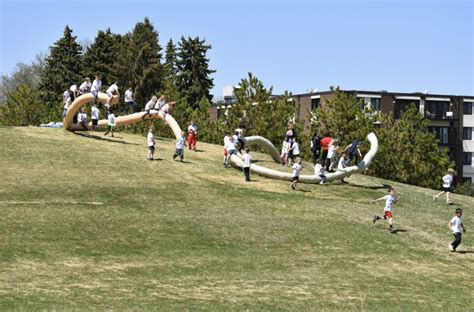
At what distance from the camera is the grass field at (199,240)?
20.4 metres

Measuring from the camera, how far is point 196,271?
74.5 feet

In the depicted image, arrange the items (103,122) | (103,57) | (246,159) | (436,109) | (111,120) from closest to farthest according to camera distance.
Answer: (246,159) < (111,120) < (103,122) < (103,57) < (436,109)

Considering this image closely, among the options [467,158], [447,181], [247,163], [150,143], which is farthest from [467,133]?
[150,143]

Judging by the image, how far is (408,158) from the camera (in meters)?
64.0

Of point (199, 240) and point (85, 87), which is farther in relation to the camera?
point (85, 87)

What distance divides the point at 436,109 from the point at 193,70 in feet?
115

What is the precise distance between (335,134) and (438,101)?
43448 mm

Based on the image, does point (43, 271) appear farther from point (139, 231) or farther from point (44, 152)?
point (44, 152)

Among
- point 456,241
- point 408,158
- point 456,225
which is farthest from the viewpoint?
point 408,158

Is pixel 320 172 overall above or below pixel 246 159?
below


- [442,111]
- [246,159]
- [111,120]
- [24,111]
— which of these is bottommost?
[246,159]

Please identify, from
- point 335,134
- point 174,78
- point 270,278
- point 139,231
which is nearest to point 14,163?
point 139,231

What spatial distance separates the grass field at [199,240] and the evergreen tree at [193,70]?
6206 cm

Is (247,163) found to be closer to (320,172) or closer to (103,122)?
(320,172)
